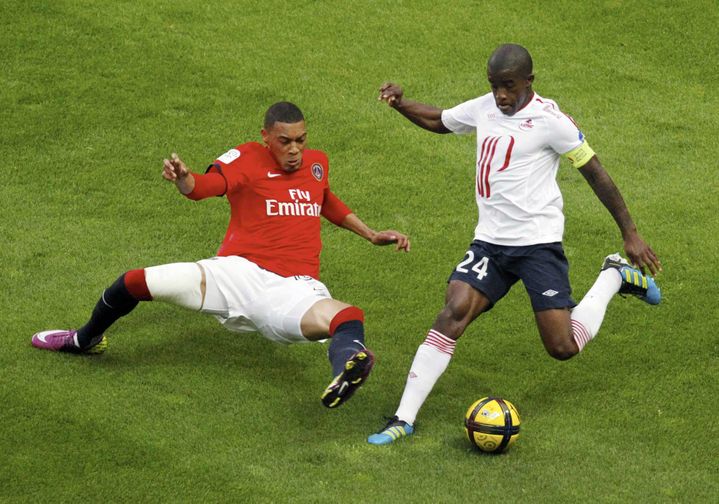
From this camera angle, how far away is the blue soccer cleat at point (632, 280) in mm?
9289

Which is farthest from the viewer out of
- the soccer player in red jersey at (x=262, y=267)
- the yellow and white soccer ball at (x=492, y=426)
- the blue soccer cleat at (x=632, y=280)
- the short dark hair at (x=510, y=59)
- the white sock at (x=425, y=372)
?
the blue soccer cleat at (x=632, y=280)

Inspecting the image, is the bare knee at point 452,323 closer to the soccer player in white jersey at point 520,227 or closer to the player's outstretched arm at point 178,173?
the soccer player in white jersey at point 520,227

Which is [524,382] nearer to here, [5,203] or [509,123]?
[509,123]

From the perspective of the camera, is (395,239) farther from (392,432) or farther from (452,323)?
(392,432)

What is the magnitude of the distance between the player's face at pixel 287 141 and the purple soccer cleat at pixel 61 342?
5.96ft

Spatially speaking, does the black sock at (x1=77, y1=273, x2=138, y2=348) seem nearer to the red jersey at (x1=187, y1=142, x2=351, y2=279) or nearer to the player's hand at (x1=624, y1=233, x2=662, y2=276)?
the red jersey at (x1=187, y1=142, x2=351, y2=279)

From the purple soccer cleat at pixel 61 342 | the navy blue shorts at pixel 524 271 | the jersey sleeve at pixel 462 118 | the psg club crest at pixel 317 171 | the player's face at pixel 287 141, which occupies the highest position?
the jersey sleeve at pixel 462 118

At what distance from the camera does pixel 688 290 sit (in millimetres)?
10352

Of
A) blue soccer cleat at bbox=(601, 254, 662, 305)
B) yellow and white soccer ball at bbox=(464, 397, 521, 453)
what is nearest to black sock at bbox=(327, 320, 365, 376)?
yellow and white soccer ball at bbox=(464, 397, 521, 453)

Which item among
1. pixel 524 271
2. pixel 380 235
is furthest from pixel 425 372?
pixel 380 235

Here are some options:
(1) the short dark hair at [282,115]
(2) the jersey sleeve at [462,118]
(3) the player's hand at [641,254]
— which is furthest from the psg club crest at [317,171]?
(3) the player's hand at [641,254]

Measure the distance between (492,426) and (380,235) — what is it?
1710mm

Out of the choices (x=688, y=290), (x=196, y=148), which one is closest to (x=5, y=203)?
(x=196, y=148)

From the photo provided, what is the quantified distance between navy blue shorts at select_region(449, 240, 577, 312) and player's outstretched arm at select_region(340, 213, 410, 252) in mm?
479
